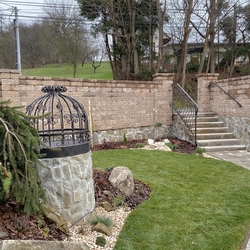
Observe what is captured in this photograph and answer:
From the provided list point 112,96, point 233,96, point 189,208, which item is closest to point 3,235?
point 189,208

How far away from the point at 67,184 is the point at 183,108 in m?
6.76

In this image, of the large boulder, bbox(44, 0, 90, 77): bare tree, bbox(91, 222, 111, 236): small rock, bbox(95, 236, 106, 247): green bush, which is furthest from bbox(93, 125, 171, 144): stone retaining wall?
bbox(44, 0, 90, 77): bare tree

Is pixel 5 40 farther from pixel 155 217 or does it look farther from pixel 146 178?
pixel 155 217

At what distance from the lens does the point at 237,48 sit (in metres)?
16.3

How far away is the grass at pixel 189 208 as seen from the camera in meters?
2.56

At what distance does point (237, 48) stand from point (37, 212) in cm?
1714

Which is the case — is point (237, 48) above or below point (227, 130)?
above

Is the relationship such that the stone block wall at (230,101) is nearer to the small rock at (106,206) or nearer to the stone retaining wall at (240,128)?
the stone retaining wall at (240,128)

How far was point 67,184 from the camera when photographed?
2615 mm

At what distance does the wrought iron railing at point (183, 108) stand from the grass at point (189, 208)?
2.50 m

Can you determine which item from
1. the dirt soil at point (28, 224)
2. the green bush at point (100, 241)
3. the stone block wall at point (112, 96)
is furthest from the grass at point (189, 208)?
the stone block wall at point (112, 96)

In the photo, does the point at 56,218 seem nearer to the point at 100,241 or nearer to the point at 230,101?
the point at 100,241

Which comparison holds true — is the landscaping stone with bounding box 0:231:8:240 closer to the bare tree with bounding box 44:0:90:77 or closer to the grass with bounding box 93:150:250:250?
the grass with bounding box 93:150:250:250

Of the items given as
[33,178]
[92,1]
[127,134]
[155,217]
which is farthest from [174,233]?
[92,1]
